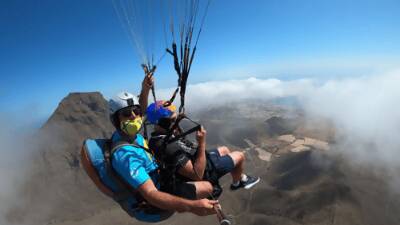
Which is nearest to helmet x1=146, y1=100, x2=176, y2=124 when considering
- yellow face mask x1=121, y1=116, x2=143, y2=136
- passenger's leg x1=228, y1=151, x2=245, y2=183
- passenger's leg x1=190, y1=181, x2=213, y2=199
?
yellow face mask x1=121, y1=116, x2=143, y2=136

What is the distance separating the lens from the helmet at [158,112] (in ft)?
22.5

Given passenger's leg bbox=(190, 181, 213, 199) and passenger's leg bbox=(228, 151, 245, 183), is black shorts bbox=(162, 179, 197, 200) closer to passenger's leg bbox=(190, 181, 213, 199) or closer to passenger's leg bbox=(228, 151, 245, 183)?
passenger's leg bbox=(190, 181, 213, 199)

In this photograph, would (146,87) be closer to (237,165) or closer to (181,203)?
(237,165)

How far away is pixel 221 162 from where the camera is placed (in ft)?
24.3

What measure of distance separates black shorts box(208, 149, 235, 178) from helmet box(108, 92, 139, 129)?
2.21 metres

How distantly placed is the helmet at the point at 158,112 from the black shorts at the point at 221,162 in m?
1.48

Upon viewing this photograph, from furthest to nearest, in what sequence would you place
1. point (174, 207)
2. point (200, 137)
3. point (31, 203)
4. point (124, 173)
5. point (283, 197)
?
point (31, 203)
point (283, 197)
point (200, 137)
point (124, 173)
point (174, 207)

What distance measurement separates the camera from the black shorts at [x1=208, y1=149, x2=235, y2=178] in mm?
7287

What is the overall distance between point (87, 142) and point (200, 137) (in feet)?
7.80

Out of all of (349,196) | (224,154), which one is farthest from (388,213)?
(224,154)

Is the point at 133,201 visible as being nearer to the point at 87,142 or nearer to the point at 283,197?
the point at 87,142

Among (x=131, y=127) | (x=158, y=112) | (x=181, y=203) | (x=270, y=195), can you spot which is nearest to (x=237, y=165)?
(x=158, y=112)

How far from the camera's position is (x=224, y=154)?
7816mm

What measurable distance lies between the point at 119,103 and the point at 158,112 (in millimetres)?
898
